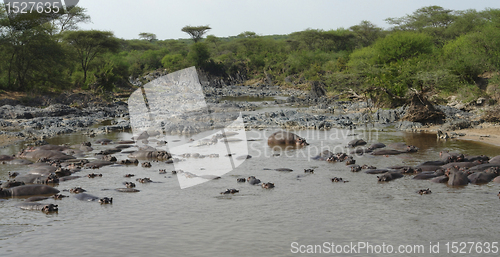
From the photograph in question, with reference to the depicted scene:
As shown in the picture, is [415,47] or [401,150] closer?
[401,150]

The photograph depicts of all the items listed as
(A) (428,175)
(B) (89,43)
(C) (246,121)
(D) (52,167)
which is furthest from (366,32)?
(D) (52,167)

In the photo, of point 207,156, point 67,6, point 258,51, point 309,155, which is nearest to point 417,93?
point 309,155

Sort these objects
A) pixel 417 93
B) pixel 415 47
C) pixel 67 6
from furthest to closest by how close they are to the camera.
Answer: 1. pixel 67 6
2. pixel 415 47
3. pixel 417 93

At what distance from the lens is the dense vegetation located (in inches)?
1016

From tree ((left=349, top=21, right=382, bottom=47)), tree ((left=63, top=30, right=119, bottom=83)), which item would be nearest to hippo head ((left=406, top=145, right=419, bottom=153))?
tree ((left=63, top=30, right=119, bottom=83))

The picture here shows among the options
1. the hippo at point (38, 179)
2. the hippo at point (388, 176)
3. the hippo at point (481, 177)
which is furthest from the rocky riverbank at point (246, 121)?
the hippo at point (388, 176)

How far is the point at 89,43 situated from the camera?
4384cm

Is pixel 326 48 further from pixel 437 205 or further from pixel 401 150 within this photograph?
pixel 437 205

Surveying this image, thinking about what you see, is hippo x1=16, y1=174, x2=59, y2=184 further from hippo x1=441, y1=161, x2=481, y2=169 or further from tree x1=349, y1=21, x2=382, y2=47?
tree x1=349, y1=21, x2=382, y2=47

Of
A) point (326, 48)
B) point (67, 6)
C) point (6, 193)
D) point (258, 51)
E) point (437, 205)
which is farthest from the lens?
point (258, 51)

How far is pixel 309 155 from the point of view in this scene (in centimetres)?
1523

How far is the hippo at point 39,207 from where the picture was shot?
9.05 metres

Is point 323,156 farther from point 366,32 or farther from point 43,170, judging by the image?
point 366,32

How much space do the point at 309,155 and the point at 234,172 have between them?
367cm
